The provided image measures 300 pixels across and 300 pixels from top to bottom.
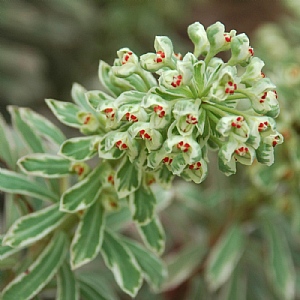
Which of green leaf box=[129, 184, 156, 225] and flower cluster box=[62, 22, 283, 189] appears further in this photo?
green leaf box=[129, 184, 156, 225]

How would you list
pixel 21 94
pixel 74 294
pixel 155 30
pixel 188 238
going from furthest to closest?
pixel 155 30 < pixel 21 94 < pixel 188 238 < pixel 74 294

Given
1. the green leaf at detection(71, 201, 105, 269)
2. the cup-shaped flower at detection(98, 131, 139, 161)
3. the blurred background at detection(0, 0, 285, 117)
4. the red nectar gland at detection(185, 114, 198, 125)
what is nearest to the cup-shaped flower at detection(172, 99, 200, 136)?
the red nectar gland at detection(185, 114, 198, 125)

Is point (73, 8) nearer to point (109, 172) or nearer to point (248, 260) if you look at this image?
point (248, 260)

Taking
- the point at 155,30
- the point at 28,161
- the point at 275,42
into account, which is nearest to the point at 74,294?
the point at 28,161

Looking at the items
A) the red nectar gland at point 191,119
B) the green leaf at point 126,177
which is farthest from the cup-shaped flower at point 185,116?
the green leaf at point 126,177

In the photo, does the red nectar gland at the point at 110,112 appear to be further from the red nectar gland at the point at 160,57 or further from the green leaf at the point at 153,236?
the green leaf at the point at 153,236

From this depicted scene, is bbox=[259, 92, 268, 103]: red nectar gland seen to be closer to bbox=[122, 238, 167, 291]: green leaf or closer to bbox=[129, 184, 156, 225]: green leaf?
bbox=[129, 184, 156, 225]: green leaf
